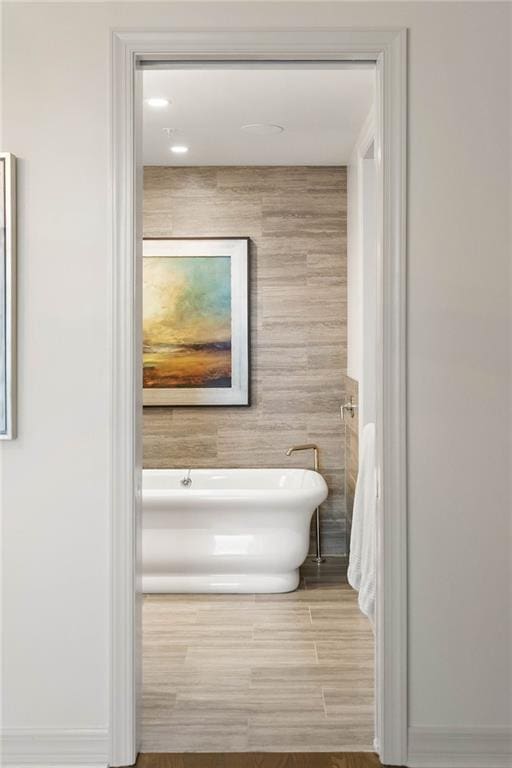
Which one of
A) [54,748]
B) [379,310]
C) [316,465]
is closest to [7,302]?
[379,310]

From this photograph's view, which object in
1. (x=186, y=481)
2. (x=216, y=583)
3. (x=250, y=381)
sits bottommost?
(x=216, y=583)

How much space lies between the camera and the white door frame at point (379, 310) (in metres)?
2.76

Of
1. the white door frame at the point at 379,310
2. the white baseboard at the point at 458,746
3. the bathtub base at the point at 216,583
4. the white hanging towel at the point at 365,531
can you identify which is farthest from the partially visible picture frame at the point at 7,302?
the bathtub base at the point at 216,583

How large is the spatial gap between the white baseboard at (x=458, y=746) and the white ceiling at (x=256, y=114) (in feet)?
8.32

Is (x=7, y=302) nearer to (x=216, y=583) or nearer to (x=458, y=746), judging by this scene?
(x=458, y=746)

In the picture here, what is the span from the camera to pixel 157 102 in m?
4.23

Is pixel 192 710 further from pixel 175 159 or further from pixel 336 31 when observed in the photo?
pixel 175 159

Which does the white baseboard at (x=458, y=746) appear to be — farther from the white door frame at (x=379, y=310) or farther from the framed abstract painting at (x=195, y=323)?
the framed abstract painting at (x=195, y=323)

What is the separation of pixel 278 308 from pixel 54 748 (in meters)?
3.44

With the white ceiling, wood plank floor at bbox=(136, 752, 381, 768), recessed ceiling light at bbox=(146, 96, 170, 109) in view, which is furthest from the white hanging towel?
recessed ceiling light at bbox=(146, 96, 170, 109)

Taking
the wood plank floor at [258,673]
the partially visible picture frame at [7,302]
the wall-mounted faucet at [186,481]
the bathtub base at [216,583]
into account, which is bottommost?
the wood plank floor at [258,673]

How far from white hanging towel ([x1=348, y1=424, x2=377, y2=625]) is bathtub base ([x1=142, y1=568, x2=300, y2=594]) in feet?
1.51

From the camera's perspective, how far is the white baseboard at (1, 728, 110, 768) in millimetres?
2816

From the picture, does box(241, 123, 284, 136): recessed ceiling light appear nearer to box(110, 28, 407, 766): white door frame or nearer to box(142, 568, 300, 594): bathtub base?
box(110, 28, 407, 766): white door frame
